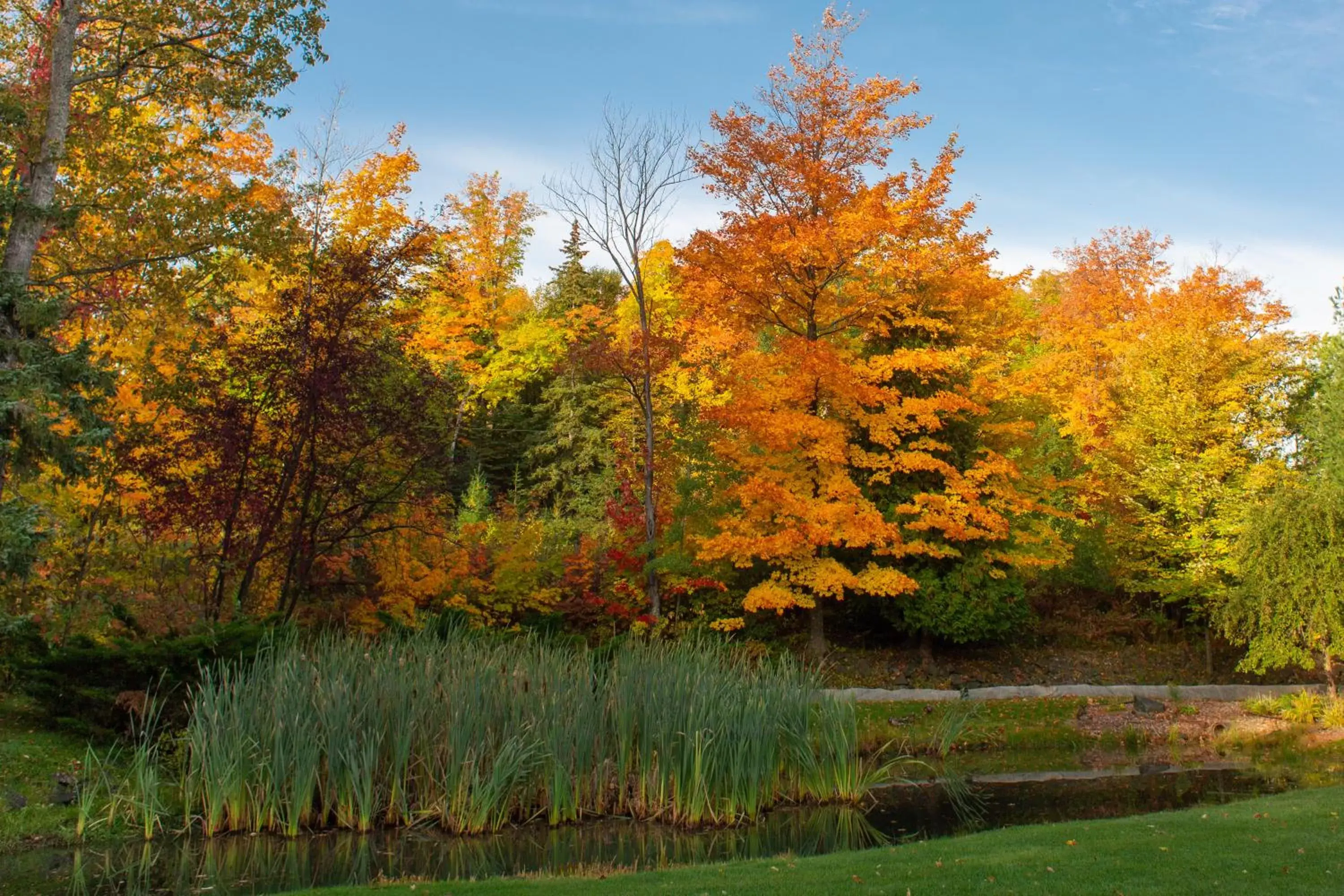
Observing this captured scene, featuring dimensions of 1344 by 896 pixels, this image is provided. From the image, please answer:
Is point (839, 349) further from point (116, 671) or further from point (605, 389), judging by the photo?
point (116, 671)

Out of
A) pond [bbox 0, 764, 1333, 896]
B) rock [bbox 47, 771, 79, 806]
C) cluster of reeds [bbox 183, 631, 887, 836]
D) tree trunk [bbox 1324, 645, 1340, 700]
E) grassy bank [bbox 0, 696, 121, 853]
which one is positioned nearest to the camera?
pond [bbox 0, 764, 1333, 896]

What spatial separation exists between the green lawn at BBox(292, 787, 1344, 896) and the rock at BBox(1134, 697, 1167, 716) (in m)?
7.12

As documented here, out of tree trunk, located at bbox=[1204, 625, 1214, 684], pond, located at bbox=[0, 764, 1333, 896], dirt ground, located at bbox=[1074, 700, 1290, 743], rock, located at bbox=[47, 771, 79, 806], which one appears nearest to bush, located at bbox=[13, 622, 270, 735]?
rock, located at bbox=[47, 771, 79, 806]

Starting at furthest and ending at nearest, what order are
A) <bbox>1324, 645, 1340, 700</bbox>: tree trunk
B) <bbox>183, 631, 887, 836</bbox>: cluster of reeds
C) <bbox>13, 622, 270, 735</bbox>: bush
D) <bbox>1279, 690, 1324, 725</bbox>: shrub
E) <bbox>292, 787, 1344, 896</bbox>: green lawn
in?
<bbox>1324, 645, 1340, 700</bbox>: tree trunk, <bbox>1279, 690, 1324, 725</bbox>: shrub, <bbox>13, 622, 270, 735</bbox>: bush, <bbox>183, 631, 887, 836</bbox>: cluster of reeds, <bbox>292, 787, 1344, 896</bbox>: green lawn

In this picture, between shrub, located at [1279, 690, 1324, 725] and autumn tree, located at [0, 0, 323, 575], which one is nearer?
autumn tree, located at [0, 0, 323, 575]

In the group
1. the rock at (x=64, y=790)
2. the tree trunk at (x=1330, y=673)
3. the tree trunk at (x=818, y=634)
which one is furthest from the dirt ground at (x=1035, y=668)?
the rock at (x=64, y=790)

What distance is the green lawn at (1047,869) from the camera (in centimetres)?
612

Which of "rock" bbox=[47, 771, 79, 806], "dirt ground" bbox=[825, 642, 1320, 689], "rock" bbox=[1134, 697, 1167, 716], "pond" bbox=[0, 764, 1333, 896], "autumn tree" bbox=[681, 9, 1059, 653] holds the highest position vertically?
"autumn tree" bbox=[681, 9, 1059, 653]

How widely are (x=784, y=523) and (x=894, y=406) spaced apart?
2.68 m

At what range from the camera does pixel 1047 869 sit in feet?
21.4

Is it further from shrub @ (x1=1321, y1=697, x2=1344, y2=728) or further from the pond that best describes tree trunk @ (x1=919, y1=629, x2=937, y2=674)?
the pond

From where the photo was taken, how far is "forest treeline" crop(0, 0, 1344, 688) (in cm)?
1180

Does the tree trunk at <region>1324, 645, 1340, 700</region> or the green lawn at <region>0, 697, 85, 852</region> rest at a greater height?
the tree trunk at <region>1324, 645, 1340, 700</region>

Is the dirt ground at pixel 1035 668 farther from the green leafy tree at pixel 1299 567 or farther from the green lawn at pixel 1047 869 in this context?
the green lawn at pixel 1047 869
